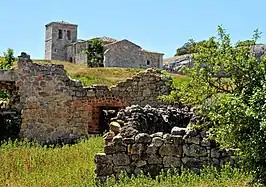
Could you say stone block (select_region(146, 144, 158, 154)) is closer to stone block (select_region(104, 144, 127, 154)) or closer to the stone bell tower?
stone block (select_region(104, 144, 127, 154))

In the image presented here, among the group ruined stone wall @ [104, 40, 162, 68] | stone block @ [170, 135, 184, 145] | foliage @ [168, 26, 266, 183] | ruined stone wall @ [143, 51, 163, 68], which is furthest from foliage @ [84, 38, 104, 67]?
foliage @ [168, 26, 266, 183]

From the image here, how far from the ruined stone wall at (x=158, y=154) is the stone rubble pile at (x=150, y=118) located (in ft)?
2.57

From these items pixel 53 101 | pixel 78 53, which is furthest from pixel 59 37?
pixel 53 101

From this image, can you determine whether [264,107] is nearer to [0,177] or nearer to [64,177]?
[64,177]

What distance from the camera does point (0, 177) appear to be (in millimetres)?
9828

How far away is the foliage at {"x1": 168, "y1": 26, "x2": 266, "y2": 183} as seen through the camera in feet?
22.2

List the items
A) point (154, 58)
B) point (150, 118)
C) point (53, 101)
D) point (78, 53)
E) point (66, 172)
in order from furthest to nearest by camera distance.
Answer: point (78, 53), point (154, 58), point (53, 101), point (150, 118), point (66, 172)

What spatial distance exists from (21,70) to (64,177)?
23.0 ft

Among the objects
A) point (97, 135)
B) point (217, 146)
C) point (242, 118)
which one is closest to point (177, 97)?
point (217, 146)

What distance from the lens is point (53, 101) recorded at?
1608cm

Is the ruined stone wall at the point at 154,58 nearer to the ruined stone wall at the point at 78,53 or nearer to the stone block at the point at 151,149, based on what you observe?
the ruined stone wall at the point at 78,53

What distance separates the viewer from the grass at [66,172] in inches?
325

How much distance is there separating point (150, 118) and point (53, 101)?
17.7 feet

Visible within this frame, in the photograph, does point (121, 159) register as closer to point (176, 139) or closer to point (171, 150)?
point (171, 150)
